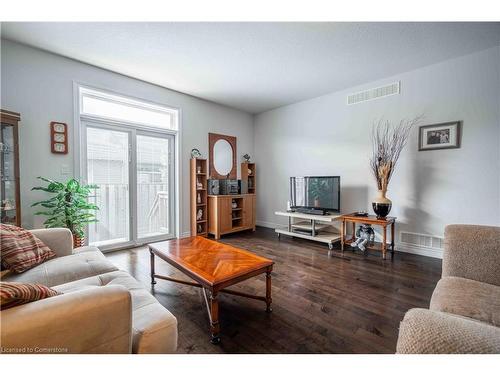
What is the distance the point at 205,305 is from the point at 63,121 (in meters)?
2.82

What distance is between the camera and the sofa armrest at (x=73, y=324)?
2.40 feet

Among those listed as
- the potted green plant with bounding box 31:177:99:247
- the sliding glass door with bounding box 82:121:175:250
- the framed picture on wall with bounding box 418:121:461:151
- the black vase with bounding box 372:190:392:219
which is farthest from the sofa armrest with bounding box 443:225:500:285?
the sliding glass door with bounding box 82:121:175:250

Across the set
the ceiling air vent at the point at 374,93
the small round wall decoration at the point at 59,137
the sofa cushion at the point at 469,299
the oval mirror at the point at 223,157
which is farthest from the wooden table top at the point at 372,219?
the small round wall decoration at the point at 59,137

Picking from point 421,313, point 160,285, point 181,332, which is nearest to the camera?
point 421,313

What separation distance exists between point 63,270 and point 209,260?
37.4 inches

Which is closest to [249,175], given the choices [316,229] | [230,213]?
[230,213]

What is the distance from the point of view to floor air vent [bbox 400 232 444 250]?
2971mm

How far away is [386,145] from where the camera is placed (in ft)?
10.9

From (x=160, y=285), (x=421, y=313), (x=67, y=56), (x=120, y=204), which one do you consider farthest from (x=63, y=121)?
(x=421, y=313)

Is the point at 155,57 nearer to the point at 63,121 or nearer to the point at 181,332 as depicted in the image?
the point at 63,121

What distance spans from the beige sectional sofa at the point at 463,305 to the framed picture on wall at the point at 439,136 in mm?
1984

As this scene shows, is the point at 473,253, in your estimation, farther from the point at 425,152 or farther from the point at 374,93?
the point at 374,93

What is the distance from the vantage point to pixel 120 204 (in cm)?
345

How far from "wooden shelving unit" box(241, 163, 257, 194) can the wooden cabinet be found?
45cm
